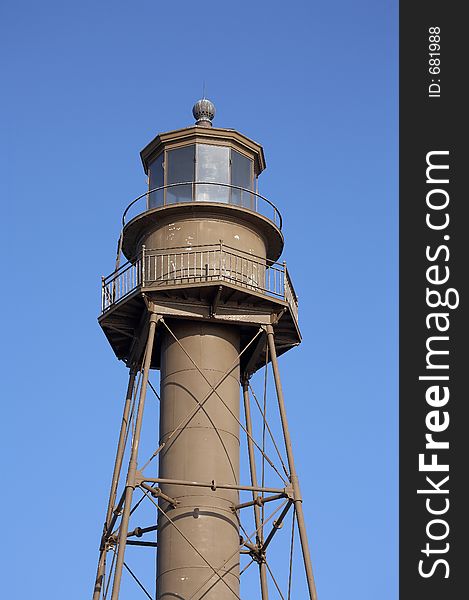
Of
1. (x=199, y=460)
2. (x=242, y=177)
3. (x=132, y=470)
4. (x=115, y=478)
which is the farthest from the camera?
(x=242, y=177)

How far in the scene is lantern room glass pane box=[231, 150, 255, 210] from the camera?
1182 inches

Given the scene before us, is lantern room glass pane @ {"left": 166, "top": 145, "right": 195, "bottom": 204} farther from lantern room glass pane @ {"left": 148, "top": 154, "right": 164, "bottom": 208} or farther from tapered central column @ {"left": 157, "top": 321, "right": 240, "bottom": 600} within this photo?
tapered central column @ {"left": 157, "top": 321, "right": 240, "bottom": 600}

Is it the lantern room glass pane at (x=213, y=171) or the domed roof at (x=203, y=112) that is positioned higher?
the domed roof at (x=203, y=112)

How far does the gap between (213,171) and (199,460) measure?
8.13m

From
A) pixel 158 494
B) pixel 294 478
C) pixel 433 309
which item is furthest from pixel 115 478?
pixel 433 309

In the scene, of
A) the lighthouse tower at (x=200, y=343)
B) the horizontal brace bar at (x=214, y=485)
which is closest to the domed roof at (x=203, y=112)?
the lighthouse tower at (x=200, y=343)

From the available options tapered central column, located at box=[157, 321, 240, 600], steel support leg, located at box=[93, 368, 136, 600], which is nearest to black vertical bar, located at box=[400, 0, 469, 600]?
tapered central column, located at box=[157, 321, 240, 600]

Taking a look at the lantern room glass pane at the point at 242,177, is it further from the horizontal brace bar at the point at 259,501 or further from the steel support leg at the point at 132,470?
the horizontal brace bar at the point at 259,501

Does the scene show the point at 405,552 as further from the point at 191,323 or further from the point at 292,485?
the point at 191,323

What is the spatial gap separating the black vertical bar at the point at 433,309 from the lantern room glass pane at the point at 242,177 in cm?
644

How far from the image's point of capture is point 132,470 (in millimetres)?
25859

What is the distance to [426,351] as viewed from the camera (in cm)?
2270

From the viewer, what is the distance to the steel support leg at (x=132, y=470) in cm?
2436

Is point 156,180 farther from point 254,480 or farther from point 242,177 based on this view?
point 254,480
